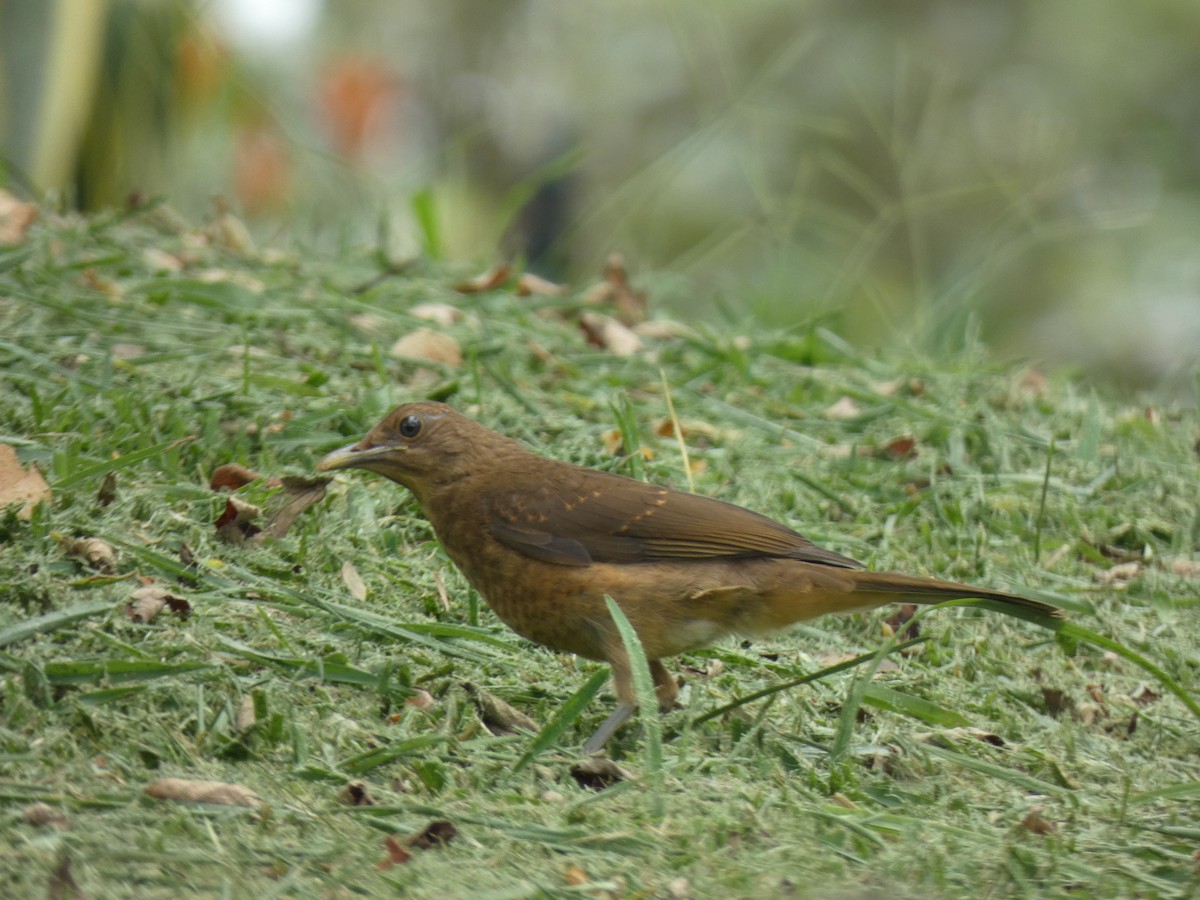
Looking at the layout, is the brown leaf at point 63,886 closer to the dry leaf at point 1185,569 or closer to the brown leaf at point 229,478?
the brown leaf at point 229,478

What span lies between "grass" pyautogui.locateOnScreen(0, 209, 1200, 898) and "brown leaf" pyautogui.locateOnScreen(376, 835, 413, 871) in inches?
1.2

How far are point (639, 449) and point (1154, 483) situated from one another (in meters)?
1.82

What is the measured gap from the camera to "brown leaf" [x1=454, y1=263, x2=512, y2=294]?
18.9 feet

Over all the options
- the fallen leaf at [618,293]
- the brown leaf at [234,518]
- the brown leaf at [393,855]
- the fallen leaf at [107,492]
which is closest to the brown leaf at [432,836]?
the brown leaf at [393,855]

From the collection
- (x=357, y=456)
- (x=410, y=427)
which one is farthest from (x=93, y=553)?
(x=410, y=427)

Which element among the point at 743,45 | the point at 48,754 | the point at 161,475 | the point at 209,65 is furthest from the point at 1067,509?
the point at 743,45

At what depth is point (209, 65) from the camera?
6.79 m

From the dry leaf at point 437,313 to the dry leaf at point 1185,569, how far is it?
8.59ft

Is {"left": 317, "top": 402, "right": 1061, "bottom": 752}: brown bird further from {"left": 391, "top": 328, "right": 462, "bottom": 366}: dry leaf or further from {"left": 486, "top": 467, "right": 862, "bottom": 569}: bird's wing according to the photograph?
{"left": 391, "top": 328, "right": 462, "bottom": 366}: dry leaf

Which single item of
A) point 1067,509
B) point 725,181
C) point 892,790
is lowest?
point 892,790

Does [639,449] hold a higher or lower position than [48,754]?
higher

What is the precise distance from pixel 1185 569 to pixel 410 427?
2.42m

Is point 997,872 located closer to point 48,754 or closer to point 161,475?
point 48,754

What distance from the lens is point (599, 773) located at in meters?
2.96
